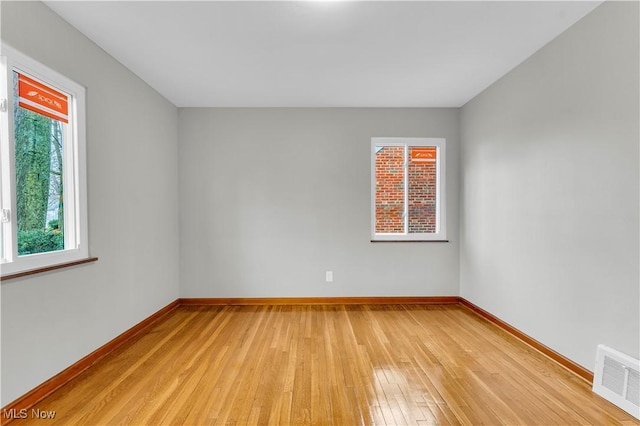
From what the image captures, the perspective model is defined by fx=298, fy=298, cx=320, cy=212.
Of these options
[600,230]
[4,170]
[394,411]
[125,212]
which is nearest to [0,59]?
[4,170]

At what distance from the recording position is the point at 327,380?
85.2 inches

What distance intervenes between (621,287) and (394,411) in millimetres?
1660

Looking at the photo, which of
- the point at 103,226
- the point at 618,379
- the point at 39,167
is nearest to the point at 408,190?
the point at 618,379

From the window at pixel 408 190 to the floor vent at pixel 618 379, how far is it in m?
2.18

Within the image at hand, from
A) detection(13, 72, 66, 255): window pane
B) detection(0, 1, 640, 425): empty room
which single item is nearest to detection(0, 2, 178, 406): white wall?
detection(0, 1, 640, 425): empty room

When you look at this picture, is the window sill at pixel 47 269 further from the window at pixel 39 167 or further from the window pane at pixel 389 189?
the window pane at pixel 389 189

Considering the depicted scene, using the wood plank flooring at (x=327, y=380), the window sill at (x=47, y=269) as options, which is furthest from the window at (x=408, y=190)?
the window sill at (x=47, y=269)

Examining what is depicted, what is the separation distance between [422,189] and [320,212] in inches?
56.9

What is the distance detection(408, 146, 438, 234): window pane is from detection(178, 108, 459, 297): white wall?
25.3 inches

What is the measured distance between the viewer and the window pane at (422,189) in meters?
4.09

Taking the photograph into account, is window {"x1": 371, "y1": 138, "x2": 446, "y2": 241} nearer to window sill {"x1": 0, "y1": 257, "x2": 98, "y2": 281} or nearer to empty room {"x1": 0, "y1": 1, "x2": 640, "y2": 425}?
empty room {"x1": 0, "y1": 1, "x2": 640, "y2": 425}

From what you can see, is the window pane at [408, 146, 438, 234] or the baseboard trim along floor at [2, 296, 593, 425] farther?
the window pane at [408, 146, 438, 234]

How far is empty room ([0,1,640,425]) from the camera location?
1.89m

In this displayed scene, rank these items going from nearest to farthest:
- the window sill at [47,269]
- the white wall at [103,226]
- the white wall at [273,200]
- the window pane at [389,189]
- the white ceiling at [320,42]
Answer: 1. the window sill at [47,269]
2. the white wall at [103,226]
3. the white ceiling at [320,42]
4. the white wall at [273,200]
5. the window pane at [389,189]
